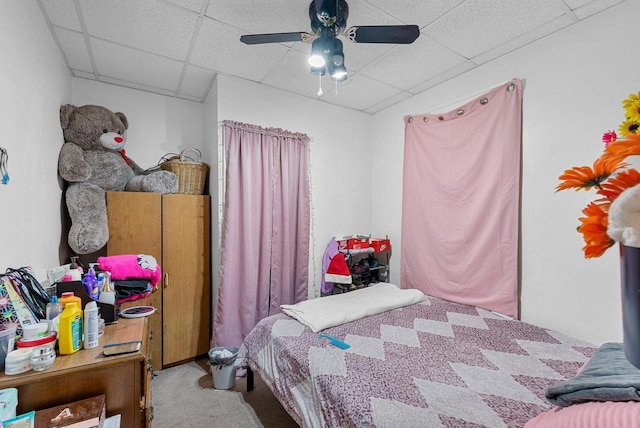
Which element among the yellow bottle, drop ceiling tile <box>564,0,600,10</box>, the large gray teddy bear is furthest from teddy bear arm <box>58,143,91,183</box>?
drop ceiling tile <box>564,0,600,10</box>

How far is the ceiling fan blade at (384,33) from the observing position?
1.51m

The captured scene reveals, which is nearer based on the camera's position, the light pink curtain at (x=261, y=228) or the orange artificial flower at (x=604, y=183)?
the orange artificial flower at (x=604, y=183)

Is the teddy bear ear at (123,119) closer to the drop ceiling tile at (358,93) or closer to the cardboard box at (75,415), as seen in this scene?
the drop ceiling tile at (358,93)

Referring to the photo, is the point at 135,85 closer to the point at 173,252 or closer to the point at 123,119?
the point at 123,119

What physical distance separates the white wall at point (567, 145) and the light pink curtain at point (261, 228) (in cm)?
188

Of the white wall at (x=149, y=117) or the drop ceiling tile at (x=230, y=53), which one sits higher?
the drop ceiling tile at (x=230, y=53)

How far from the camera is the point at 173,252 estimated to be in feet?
8.47

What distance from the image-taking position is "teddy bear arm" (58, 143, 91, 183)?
2.07m

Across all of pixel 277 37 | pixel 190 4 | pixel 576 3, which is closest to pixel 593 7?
pixel 576 3

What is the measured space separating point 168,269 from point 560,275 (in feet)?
10.1

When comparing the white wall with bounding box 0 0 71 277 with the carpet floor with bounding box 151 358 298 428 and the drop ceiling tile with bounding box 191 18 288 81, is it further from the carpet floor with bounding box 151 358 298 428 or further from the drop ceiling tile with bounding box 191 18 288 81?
the carpet floor with bounding box 151 358 298 428

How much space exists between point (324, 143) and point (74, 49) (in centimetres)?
221

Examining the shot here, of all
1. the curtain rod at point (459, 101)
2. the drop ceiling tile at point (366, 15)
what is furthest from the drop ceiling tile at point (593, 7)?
the drop ceiling tile at point (366, 15)

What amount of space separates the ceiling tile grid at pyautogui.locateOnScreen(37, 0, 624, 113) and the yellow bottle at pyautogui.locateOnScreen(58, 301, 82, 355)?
1732mm
